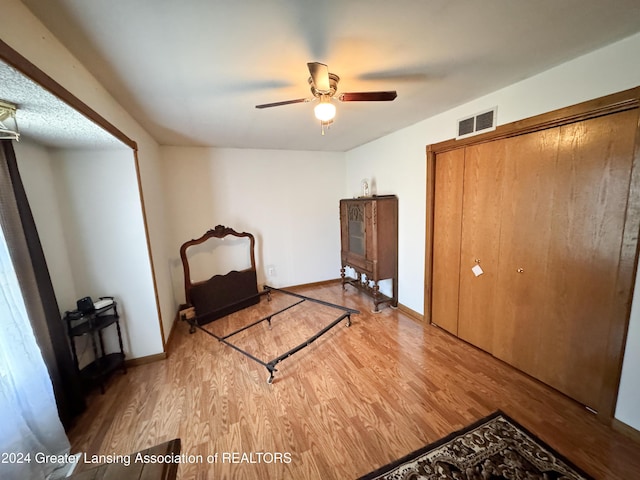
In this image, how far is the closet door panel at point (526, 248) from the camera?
1.81m

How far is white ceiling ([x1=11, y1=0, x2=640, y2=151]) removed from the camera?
1075mm

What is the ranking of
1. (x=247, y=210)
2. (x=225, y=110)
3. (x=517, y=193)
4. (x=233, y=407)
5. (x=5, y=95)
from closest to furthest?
1. (x=5, y=95)
2. (x=233, y=407)
3. (x=517, y=193)
4. (x=225, y=110)
5. (x=247, y=210)

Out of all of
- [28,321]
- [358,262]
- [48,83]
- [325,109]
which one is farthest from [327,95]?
[358,262]

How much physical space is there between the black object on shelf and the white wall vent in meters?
3.60

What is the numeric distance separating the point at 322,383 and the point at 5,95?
2541 millimetres

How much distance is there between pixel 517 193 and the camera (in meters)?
1.97

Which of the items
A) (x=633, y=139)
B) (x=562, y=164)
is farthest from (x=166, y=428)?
(x=633, y=139)

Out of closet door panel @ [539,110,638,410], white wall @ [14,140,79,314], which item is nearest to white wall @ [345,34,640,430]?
closet door panel @ [539,110,638,410]

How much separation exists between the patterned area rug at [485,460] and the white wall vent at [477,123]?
230 centimetres

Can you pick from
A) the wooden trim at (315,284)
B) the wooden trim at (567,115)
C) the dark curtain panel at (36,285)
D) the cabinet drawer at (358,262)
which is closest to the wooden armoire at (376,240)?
the cabinet drawer at (358,262)

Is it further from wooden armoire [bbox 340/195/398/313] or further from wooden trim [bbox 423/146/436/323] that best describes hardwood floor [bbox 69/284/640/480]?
wooden armoire [bbox 340/195/398/313]

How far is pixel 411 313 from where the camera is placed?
3146 mm

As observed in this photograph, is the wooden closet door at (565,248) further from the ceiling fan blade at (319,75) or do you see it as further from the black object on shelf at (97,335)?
the black object on shelf at (97,335)

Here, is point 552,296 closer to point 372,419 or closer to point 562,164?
point 562,164
